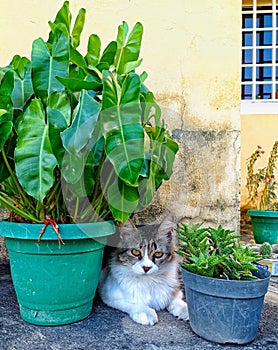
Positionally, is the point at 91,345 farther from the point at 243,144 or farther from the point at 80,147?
the point at 243,144

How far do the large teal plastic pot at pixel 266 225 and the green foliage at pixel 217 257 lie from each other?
1285mm

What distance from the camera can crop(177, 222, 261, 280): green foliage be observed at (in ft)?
3.99

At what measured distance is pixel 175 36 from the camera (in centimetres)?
219

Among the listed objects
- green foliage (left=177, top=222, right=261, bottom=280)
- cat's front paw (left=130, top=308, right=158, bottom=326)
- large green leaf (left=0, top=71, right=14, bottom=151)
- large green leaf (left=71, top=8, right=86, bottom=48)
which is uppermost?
large green leaf (left=71, top=8, right=86, bottom=48)

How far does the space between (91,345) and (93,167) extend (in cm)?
61

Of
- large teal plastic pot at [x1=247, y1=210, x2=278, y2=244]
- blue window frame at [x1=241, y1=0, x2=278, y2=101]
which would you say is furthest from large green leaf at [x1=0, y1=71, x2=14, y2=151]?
blue window frame at [x1=241, y1=0, x2=278, y2=101]

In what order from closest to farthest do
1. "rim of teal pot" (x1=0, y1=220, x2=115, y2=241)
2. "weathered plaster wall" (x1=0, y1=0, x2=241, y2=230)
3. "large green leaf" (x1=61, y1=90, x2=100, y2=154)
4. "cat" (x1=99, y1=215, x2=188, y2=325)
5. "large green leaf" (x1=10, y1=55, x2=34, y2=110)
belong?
"large green leaf" (x1=61, y1=90, x2=100, y2=154), "rim of teal pot" (x1=0, y1=220, x2=115, y2=241), "large green leaf" (x1=10, y1=55, x2=34, y2=110), "cat" (x1=99, y1=215, x2=188, y2=325), "weathered plaster wall" (x1=0, y1=0, x2=241, y2=230)

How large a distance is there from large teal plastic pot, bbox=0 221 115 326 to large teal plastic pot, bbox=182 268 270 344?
0.40 meters

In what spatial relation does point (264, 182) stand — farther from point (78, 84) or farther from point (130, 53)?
point (78, 84)

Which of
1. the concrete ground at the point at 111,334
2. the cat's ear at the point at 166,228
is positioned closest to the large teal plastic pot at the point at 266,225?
the concrete ground at the point at 111,334

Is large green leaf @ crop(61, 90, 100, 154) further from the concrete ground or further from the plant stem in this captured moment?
the concrete ground

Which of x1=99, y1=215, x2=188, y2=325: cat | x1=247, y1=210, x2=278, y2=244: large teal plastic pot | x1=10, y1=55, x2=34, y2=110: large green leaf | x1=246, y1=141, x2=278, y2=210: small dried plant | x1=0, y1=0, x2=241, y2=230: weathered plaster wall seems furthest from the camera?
x1=246, y1=141, x2=278, y2=210: small dried plant

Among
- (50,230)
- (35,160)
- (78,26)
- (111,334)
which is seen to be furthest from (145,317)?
(78,26)

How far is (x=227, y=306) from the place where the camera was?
1179 millimetres
